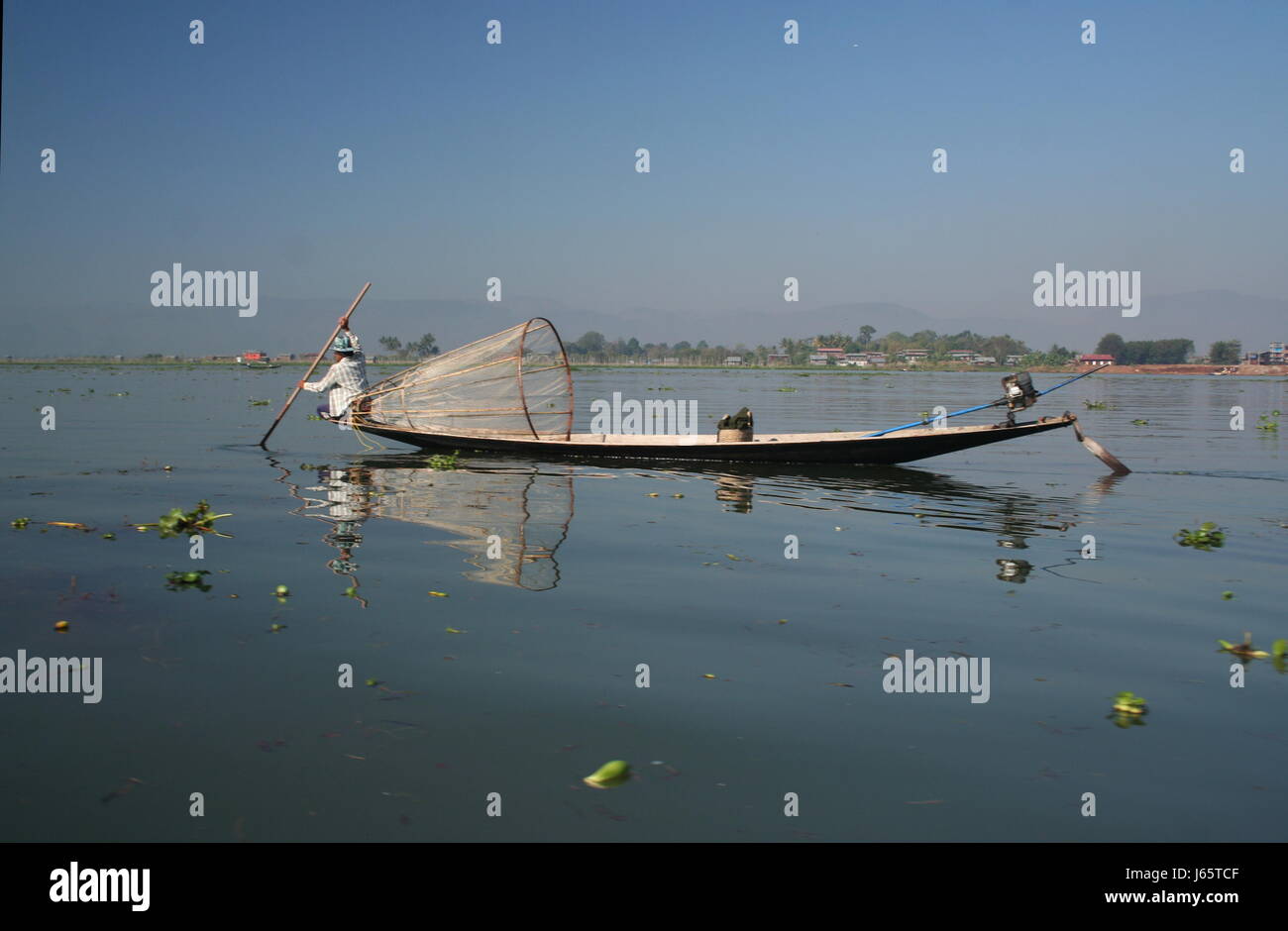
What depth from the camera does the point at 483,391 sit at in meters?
21.6

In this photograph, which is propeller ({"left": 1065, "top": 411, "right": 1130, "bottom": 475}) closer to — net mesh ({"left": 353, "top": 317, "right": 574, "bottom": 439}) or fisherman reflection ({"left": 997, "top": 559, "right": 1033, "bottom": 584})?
fisherman reflection ({"left": 997, "top": 559, "right": 1033, "bottom": 584})

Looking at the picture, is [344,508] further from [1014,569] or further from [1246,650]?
[1246,650]

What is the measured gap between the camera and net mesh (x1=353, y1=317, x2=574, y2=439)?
20938mm

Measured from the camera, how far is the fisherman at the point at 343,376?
2131cm

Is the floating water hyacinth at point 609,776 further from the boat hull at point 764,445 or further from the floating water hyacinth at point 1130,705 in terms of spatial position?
the boat hull at point 764,445

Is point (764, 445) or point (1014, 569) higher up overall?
point (764, 445)

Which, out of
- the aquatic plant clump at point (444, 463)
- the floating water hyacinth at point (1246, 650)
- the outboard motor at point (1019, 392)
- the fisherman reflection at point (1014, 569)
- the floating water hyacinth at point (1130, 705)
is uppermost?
the outboard motor at point (1019, 392)

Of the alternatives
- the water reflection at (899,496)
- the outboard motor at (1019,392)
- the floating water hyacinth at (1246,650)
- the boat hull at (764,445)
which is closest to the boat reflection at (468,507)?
the boat hull at (764,445)

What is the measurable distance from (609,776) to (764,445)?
14.3 m

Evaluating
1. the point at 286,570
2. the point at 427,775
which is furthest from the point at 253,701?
the point at 286,570

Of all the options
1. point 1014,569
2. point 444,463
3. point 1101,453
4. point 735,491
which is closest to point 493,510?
point 735,491

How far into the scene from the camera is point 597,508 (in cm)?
1472

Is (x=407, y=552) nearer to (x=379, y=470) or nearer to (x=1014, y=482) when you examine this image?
(x=379, y=470)

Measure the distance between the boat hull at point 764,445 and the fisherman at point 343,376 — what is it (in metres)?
0.69
